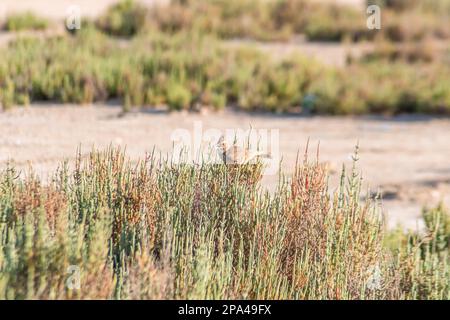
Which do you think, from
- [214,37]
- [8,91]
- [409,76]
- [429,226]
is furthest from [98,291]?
[214,37]

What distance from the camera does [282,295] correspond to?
6094mm

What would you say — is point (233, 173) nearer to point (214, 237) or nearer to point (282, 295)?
point (214, 237)

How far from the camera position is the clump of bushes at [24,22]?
18.7 m

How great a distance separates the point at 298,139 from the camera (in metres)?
13.2

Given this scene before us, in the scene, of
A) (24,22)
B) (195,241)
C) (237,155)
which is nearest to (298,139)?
(237,155)

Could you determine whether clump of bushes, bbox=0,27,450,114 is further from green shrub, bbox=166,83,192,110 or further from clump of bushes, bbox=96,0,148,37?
clump of bushes, bbox=96,0,148,37

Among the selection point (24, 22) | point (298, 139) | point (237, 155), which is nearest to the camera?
point (237, 155)

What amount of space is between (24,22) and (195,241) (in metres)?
13.3

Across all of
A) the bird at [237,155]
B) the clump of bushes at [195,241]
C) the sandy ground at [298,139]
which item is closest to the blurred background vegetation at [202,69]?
the sandy ground at [298,139]

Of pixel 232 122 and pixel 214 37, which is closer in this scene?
pixel 232 122

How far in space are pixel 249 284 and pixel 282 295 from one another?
206mm

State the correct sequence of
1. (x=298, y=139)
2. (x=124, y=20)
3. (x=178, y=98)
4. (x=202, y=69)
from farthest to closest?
(x=124, y=20)
(x=202, y=69)
(x=178, y=98)
(x=298, y=139)

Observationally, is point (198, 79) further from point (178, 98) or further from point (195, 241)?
point (195, 241)

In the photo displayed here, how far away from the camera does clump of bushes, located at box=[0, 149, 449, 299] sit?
5625 mm
